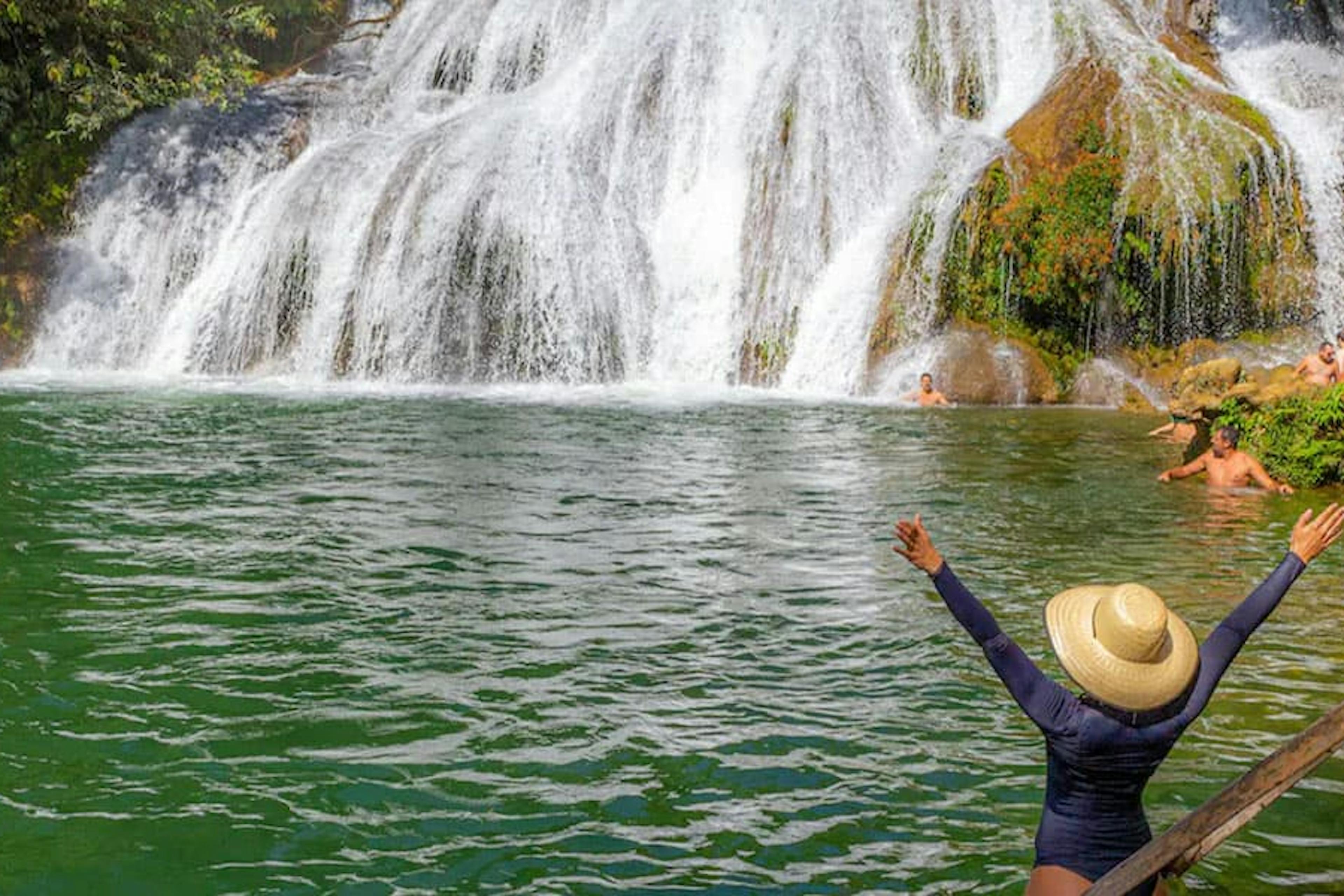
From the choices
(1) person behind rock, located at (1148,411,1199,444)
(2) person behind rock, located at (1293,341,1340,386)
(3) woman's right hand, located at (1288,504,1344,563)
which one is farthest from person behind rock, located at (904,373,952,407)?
(3) woman's right hand, located at (1288,504,1344,563)

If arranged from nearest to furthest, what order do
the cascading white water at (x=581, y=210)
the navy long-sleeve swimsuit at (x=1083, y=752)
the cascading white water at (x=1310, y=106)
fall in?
the navy long-sleeve swimsuit at (x=1083, y=752), the cascading white water at (x=1310, y=106), the cascading white water at (x=581, y=210)

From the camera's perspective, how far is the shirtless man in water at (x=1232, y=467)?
14031 millimetres

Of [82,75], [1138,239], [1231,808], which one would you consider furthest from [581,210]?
[1231,808]

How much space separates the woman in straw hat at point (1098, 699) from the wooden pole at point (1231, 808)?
0.56 m

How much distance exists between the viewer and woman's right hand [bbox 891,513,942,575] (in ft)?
14.0

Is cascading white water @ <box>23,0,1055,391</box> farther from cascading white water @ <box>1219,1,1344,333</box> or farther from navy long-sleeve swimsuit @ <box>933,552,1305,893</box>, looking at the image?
navy long-sleeve swimsuit @ <box>933,552,1305,893</box>

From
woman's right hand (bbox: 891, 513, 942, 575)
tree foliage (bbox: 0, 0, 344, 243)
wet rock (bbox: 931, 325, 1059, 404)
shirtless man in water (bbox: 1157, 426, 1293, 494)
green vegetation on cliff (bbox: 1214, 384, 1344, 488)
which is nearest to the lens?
woman's right hand (bbox: 891, 513, 942, 575)

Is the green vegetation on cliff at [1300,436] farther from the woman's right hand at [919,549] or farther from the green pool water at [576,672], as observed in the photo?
the woman's right hand at [919,549]

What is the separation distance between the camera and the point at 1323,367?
18.4 meters

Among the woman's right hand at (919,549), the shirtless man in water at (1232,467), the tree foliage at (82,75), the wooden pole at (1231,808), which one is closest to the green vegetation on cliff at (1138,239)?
the shirtless man in water at (1232,467)

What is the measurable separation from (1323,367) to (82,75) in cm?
2529

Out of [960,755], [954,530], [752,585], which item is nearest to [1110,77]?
[954,530]

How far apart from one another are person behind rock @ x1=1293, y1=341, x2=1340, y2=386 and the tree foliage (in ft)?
72.6

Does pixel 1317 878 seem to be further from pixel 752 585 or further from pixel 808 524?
pixel 808 524
